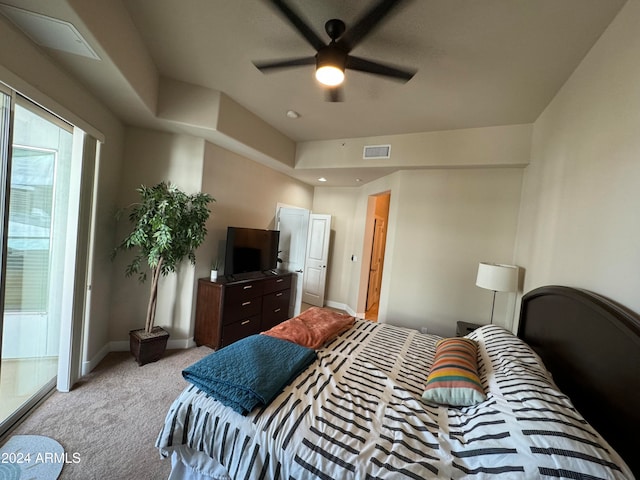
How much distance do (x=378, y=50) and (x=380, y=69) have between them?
0.35m

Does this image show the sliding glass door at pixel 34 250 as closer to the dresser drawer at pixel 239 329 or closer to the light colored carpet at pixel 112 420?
the light colored carpet at pixel 112 420

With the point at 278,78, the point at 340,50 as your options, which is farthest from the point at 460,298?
the point at 278,78

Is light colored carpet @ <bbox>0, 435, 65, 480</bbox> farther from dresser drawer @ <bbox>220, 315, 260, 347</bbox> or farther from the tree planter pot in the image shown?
dresser drawer @ <bbox>220, 315, 260, 347</bbox>

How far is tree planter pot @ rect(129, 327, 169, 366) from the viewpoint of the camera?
268 cm

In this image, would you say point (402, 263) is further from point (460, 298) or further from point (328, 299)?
point (328, 299)

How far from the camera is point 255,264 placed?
3838 millimetres

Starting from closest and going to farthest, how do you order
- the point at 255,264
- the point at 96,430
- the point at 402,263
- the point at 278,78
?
the point at 96,430 < the point at 278,78 < the point at 402,263 < the point at 255,264

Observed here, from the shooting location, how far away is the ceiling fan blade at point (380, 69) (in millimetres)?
1705

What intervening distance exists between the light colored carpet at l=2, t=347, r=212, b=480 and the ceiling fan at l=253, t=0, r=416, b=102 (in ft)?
8.90

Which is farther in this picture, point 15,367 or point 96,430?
point 15,367

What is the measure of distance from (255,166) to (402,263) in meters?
2.53

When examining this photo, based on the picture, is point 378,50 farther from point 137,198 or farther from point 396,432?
point 137,198

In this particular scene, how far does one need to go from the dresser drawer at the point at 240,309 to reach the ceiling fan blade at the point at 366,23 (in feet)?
8.99

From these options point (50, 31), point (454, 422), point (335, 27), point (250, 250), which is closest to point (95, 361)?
point (250, 250)
